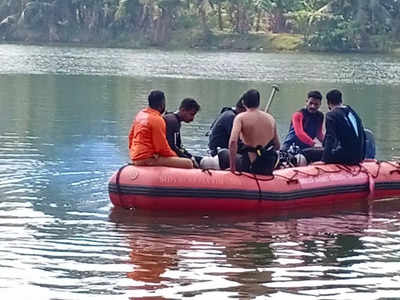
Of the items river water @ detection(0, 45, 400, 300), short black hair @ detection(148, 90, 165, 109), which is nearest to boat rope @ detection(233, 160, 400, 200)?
river water @ detection(0, 45, 400, 300)

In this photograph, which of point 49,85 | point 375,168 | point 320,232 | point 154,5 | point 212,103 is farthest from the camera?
point 154,5

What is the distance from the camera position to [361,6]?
64.1 metres

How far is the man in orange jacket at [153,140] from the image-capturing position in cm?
942

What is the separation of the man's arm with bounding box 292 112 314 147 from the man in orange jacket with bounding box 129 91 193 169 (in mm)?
2147

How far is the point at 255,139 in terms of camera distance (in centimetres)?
962

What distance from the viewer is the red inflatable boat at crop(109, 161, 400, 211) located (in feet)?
30.4

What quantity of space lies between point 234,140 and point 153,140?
0.83 metres

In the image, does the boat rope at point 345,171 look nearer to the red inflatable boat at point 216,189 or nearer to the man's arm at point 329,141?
the red inflatable boat at point 216,189

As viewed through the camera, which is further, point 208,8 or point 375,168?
point 208,8

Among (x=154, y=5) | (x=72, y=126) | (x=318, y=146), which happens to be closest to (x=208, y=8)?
(x=154, y=5)

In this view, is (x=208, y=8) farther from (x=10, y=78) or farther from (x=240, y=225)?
(x=240, y=225)

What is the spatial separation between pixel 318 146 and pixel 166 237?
352cm

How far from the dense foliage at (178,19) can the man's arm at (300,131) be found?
177ft

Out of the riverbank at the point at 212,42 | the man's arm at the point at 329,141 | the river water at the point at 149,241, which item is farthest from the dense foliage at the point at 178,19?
the man's arm at the point at 329,141
